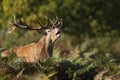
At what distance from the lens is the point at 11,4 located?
28656 millimetres

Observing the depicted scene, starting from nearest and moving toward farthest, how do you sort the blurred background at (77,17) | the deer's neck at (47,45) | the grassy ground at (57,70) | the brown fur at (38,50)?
the grassy ground at (57,70) < the brown fur at (38,50) < the deer's neck at (47,45) < the blurred background at (77,17)

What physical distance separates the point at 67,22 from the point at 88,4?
1.50 meters

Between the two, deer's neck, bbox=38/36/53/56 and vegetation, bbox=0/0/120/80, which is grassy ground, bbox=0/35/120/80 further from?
vegetation, bbox=0/0/120/80

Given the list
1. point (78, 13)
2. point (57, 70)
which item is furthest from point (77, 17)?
point (57, 70)

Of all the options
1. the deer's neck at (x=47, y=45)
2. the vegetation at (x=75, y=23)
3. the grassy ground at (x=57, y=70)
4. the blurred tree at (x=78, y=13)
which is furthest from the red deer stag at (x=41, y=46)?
the blurred tree at (x=78, y=13)

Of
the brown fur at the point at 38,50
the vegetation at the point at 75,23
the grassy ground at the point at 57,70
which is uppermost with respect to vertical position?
the vegetation at the point at 75,23

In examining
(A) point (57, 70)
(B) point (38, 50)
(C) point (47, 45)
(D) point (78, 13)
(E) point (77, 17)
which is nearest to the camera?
(A) point (57, 70)

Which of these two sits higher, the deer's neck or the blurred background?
the blurred background

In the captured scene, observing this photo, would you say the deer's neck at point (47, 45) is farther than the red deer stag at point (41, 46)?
Yes

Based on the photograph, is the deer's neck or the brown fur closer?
the brown fur

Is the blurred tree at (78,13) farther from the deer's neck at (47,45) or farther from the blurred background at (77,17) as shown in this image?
the deer's neck at (47,45)

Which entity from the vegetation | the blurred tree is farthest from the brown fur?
the blurred tree

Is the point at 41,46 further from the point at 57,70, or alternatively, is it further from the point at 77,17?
the point at 77,17

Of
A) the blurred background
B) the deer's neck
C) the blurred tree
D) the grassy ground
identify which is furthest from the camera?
the blurred tree
